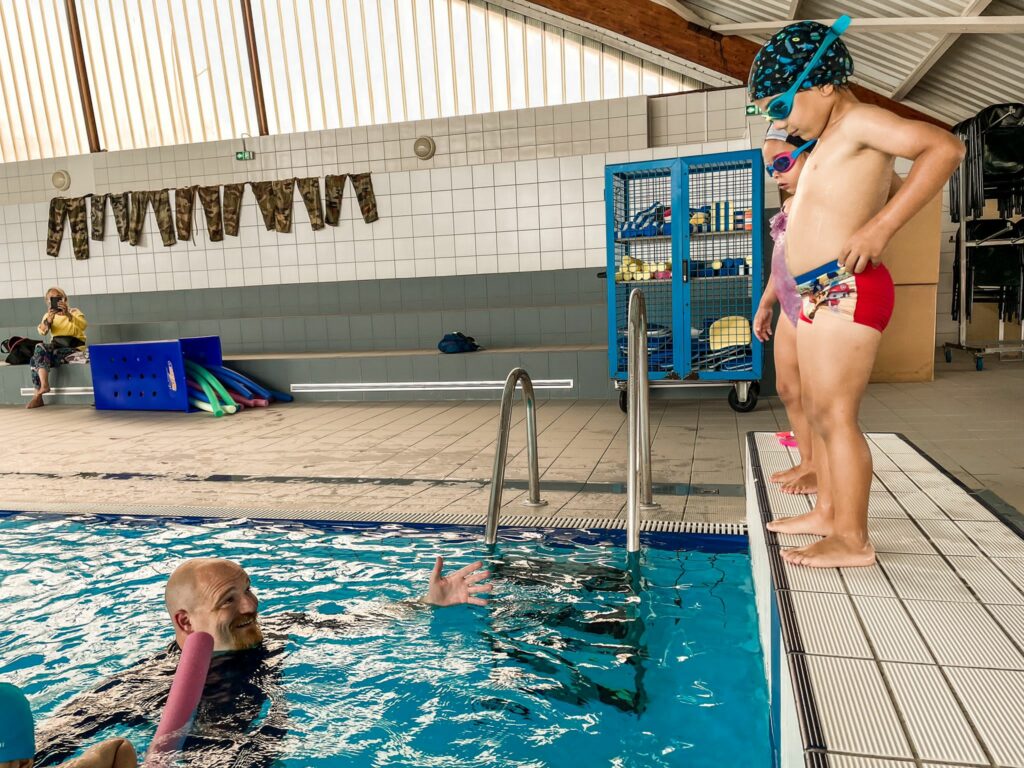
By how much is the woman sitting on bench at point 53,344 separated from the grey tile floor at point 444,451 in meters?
1.09

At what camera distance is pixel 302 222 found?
→ 9602 millimetres

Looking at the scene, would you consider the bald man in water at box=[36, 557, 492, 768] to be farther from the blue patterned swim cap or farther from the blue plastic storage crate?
the blue plastic storage crate

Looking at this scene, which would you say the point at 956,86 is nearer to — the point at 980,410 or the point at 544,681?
the point at 980,410

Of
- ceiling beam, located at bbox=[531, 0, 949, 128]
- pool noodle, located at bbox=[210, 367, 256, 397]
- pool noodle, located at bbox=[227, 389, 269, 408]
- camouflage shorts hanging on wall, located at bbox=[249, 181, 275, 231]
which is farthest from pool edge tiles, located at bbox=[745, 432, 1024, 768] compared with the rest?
camouflage shorts hanging on wall, located at bbox=[249, 181, 275, 231]

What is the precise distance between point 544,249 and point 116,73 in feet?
22.0

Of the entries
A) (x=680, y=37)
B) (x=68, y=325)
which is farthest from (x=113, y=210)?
(x=680, y=37)

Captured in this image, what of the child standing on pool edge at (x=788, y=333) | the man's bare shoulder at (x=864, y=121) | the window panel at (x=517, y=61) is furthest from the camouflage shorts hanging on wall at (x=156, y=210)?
the man's bare shoulder at (x=864, y=121)

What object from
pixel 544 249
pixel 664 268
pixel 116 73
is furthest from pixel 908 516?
pixel 116 73

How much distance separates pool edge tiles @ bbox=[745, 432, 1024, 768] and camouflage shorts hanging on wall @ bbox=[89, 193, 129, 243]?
10288 mm

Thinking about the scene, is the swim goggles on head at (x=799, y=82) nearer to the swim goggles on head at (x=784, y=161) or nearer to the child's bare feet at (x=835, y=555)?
the swim goggles on head at (x=784, y=161)

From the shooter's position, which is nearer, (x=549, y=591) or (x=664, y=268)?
(x=549, y=591)

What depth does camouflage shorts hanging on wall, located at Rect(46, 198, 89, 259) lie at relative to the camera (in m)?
10.2

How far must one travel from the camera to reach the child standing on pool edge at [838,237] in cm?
167

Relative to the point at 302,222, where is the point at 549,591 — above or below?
below
